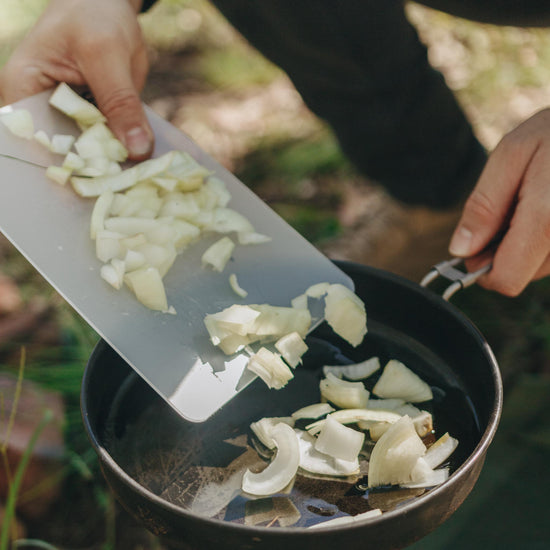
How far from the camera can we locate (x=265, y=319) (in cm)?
103

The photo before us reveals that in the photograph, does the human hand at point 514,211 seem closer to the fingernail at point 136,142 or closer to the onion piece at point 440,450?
the onion piece at point 440,450

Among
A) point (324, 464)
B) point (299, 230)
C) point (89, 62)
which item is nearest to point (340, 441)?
point (324, 464)

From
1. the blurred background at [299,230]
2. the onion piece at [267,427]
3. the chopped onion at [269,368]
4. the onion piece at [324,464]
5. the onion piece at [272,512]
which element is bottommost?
the blurred background at [299,230]

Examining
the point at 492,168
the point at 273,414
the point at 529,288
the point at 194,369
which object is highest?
the point at 492,168

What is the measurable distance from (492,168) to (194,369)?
710mm

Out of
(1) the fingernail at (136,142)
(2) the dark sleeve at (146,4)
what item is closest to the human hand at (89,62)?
(1) the fingernail at (136,142)

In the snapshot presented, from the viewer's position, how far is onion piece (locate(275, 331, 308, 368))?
1014 mm

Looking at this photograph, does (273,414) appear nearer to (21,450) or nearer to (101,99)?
(21,450)

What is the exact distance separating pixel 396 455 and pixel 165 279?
0.50 m

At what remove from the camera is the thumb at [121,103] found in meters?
1.23

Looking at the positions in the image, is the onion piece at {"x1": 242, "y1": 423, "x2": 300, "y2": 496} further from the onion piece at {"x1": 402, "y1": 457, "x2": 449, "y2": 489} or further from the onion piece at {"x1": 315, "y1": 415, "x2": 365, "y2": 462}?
the onion piece at {"x1": 402, "y1": 457, "x2": 449, "y2": 489}

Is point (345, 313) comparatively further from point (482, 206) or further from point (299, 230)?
point (299, 230)

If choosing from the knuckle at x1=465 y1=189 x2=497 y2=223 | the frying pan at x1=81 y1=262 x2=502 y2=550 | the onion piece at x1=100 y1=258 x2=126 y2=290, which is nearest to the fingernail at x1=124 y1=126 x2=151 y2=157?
the onion piece at x1=100 y1=258 x2=126 y2=290

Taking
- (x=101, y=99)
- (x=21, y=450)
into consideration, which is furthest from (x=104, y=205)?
(x=21, y=450)
